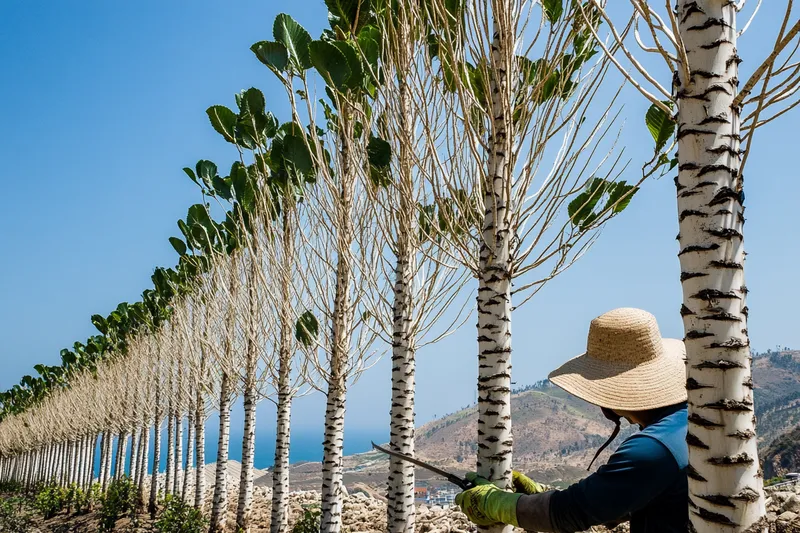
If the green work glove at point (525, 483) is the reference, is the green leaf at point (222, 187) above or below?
above

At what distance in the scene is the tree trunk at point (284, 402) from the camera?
854 centimetres

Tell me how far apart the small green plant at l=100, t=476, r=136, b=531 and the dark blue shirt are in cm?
1580

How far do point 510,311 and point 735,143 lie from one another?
6.14 feet

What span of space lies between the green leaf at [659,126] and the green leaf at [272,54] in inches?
121

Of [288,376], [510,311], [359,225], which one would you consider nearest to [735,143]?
[510,311]

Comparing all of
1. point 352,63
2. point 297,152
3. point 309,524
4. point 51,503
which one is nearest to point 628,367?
point 352,63

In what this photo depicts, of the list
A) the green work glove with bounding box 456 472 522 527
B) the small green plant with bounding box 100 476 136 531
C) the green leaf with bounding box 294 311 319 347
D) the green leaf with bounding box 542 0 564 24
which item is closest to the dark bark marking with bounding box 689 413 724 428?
the green work glove with bounding box 456 472 522 527

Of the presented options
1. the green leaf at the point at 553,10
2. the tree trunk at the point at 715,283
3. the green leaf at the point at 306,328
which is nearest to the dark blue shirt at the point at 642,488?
the tree trunk at the point at 715,283

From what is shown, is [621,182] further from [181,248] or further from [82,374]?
[82,374]

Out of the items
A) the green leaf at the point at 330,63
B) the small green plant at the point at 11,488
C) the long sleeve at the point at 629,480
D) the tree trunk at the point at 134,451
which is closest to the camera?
the long sleeve at the point at 629,480

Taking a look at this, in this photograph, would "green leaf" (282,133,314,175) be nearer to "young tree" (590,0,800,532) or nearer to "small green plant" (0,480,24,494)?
"young tree" (590,0,800,532)

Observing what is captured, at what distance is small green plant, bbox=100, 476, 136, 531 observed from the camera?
49.7ft

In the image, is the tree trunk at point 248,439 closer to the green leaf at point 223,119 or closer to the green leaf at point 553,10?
the green leaf at point 223,119

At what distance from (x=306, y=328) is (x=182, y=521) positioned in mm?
7375
